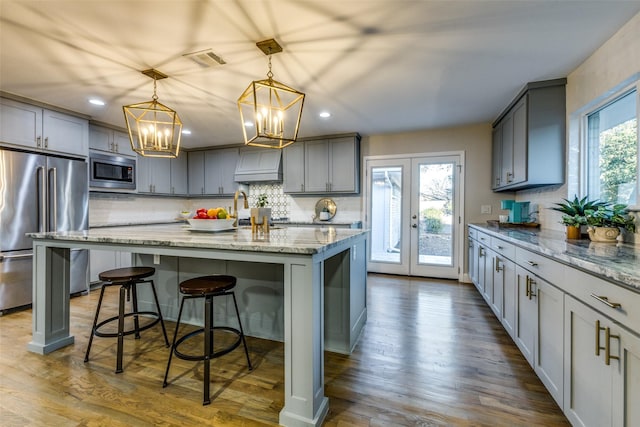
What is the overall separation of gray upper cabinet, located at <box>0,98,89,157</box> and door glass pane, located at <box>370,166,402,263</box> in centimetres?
431

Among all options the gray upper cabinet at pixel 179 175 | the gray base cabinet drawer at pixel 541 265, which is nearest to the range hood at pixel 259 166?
the gray upper cabinet at pixel 179 175

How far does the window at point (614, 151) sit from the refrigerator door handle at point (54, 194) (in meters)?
5.59

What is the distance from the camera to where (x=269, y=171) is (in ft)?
17.2

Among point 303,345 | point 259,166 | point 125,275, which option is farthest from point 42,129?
point 303,345

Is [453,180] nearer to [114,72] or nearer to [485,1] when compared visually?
[485,1]

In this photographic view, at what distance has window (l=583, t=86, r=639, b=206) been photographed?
208 cm

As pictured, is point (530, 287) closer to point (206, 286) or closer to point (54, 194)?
point (206, 286)

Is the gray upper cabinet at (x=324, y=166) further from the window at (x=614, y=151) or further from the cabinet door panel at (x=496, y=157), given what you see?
the window at (x=614, y=151)

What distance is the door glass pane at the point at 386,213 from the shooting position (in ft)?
16.1

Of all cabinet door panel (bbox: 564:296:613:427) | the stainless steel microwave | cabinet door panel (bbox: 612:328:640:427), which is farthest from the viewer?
the stainless steel microwave

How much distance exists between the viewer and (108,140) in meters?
4.44

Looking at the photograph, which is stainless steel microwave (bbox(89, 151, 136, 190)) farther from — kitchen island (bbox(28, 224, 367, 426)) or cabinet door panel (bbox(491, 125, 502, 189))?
cabinet door panel (bbox(491, 125, 502, 189))

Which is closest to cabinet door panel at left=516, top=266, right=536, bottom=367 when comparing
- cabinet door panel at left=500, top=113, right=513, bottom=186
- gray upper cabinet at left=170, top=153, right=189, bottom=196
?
cabinet door panel at left=500, top=113, right=513, bottom=186

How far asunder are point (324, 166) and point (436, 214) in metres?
2.02
